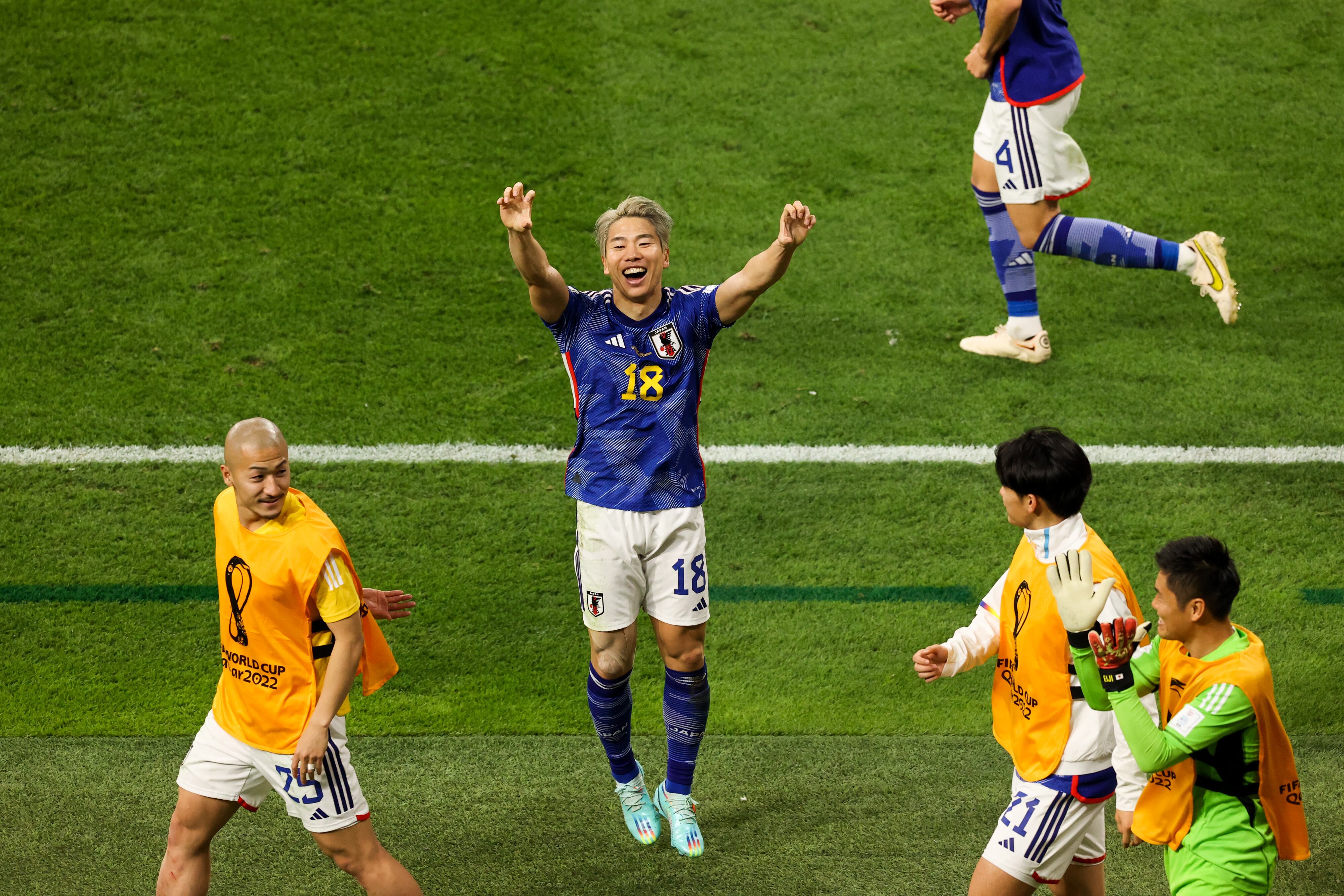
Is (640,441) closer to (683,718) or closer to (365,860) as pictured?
(683,718)

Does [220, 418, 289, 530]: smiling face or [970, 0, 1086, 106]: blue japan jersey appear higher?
[970, 0, 1086, 106]: blue japan jersey

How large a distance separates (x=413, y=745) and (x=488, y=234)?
12.5 ft

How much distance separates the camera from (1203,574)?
3.07 metres

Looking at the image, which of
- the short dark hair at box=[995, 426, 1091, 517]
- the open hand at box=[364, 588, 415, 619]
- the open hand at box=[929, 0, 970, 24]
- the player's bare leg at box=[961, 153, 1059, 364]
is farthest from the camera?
the open hand at box=[929, 0, 970, 24]

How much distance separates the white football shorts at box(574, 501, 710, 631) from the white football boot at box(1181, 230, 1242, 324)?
10.6ft

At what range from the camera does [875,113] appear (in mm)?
8633

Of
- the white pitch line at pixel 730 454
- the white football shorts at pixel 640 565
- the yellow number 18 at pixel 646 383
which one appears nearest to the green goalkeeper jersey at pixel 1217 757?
the white football shorts at pixel 640 565

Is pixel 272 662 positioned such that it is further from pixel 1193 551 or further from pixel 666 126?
pixel 666 126

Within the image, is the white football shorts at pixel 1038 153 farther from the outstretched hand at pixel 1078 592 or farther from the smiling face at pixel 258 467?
the smiling face at pixel 258 467

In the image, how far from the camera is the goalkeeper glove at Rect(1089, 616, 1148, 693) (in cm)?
296

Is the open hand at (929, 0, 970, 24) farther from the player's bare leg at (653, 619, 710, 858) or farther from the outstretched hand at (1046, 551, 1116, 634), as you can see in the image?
the outstretched hand at (1046, 551, 1116, 634)

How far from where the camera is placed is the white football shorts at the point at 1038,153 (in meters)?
6.21

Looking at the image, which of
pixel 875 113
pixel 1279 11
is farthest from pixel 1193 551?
pixel 1279 11

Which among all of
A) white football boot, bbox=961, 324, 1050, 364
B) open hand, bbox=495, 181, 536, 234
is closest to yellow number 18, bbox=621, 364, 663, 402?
open hand, bbox=495, 181, 536, 234
